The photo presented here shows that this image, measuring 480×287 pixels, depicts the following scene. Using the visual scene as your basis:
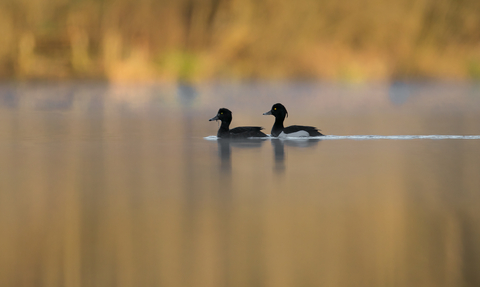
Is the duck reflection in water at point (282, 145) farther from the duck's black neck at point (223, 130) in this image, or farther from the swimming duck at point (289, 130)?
the duck's black neck at point (223, 130)

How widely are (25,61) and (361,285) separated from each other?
85.9ft

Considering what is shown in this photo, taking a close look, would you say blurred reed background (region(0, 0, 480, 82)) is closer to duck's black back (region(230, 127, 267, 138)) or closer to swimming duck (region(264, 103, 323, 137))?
swimming duck (region(264, 103, 323, 137))

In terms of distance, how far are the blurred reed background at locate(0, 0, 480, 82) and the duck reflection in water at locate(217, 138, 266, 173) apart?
1834 centimetres

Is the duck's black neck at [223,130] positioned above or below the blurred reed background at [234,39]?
below

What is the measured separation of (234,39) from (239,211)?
25375 mm

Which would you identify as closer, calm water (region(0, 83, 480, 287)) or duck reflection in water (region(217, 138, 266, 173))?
calm water (region(0, 83, 480, 287))

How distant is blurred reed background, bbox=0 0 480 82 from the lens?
91.0ft

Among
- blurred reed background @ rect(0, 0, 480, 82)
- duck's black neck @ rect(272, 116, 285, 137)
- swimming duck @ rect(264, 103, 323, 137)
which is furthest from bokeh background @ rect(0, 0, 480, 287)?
blurred reed background @ rect(0, 0, 480, 82)

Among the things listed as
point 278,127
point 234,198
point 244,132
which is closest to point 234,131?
point 244,132

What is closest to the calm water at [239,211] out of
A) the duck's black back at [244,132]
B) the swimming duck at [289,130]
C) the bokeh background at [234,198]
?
the bokeh background at [234,198]

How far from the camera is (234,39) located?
29.5m

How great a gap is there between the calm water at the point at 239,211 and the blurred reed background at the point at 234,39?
730 inches

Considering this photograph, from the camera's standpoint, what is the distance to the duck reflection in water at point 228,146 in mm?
7246

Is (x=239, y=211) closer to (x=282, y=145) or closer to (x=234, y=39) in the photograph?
(x=282, y=145)
